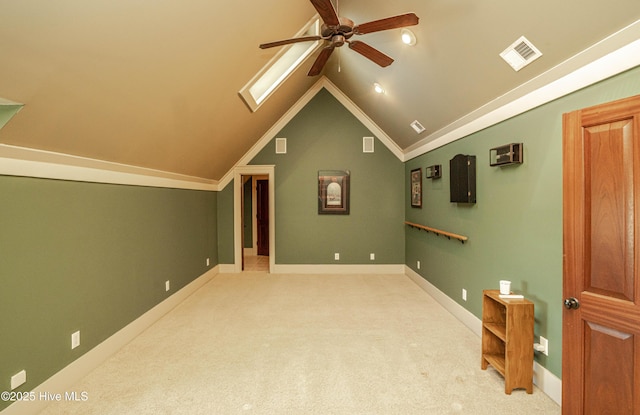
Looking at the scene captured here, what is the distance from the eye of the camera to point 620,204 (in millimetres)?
1560

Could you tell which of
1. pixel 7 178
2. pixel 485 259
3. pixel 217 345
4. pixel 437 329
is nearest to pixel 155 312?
pixel 217 345

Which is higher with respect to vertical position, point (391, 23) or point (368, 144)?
point (391, 23)

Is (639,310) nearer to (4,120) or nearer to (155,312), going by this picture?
(4,120)

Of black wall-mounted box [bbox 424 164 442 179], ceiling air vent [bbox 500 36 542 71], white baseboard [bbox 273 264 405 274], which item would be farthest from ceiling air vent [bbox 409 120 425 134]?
white baseboard [bbox 273 264 405 274]

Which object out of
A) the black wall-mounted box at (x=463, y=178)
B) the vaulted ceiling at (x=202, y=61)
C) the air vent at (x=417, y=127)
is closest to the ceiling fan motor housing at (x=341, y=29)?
the vaulted ceiling at (x=202, y=61)

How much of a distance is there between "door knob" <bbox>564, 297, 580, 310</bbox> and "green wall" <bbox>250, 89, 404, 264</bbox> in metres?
4.52

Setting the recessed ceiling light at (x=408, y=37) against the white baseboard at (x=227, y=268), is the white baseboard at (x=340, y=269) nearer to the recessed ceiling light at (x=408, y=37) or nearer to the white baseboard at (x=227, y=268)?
the white baseboard at (x=227, y=268)

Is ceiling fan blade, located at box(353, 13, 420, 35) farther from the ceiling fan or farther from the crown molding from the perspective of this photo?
the crown molding

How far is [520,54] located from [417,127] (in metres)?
2.42

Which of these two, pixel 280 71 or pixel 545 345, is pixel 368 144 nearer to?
pixel 280 71

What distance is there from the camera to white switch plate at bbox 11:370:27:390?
1.95m

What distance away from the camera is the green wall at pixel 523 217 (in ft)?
7.28

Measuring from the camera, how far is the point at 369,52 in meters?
2.87

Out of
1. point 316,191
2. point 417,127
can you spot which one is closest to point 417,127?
point 417,127
